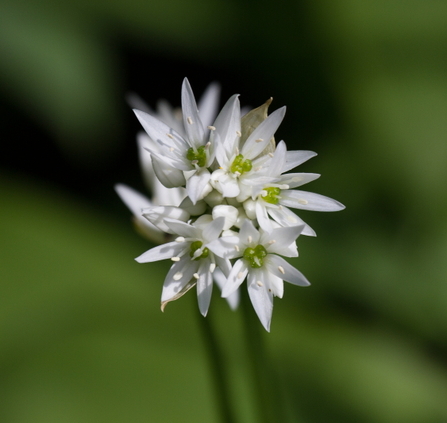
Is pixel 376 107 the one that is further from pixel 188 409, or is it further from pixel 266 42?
pixel 188 409

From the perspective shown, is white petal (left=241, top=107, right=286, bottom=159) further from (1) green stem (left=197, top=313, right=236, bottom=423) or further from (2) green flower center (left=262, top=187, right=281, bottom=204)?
(1) green stem (left=197, top=313, right=236, bottom=423)

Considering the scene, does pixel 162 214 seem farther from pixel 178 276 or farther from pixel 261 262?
pixel 261 262

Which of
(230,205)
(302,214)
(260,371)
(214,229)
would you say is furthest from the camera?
(302,214)

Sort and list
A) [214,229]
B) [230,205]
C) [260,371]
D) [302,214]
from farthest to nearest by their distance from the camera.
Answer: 1. [302,214]
2. [260,371]
3. [230,205]
4. [214,229]

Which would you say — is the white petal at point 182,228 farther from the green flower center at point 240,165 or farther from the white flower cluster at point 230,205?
the green flower center at point 240,165

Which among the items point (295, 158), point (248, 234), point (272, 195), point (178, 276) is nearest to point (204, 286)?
point (178, 276)

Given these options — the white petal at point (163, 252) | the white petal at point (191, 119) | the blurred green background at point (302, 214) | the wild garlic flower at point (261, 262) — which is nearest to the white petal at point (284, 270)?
the wild garlic flower at point (261, 262)
